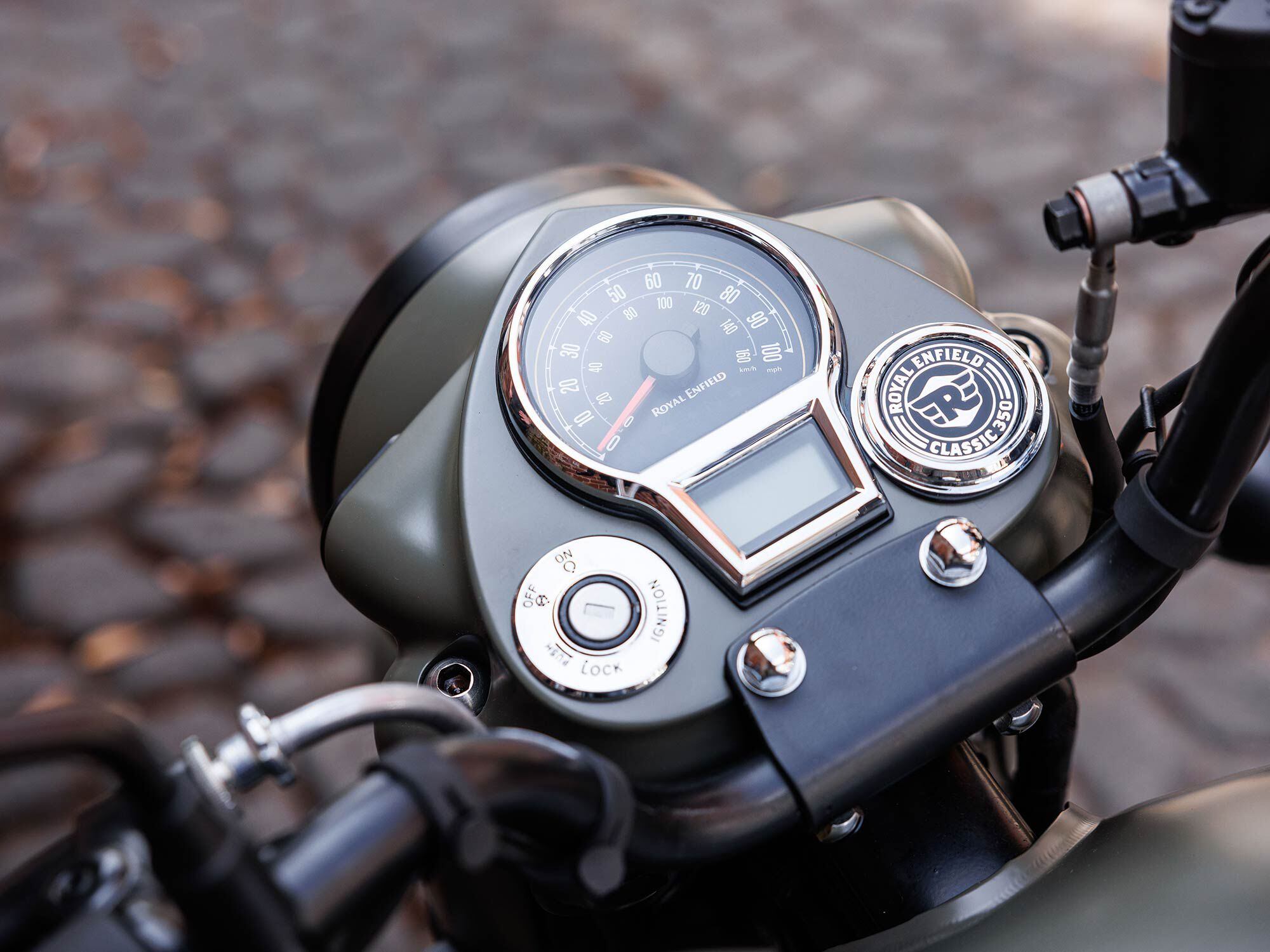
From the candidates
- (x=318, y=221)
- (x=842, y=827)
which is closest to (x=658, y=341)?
(x=842, y=827)

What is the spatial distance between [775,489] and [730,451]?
1.5 inches

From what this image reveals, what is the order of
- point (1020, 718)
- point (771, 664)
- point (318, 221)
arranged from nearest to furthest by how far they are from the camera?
point (771, 664) < point (1020, 718) < point (318, 221)

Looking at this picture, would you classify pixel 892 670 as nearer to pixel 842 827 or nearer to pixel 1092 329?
pixel 842 827

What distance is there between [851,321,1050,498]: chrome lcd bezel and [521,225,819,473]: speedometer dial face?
0.04m

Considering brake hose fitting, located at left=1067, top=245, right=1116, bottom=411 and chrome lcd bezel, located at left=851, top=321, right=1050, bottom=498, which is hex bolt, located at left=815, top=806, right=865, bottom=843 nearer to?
chrome lcd bezel, located at left=851, top=321, right=1050, bottom=498

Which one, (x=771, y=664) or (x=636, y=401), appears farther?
(x=636, y=401)

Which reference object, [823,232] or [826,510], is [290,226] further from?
[826,510]

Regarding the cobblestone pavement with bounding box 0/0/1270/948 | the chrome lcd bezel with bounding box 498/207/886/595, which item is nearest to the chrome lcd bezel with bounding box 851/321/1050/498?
the chrome lcd bezel with bounding box 498/207/886/595

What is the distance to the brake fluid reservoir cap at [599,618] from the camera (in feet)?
2.05

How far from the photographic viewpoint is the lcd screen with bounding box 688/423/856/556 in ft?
2.16

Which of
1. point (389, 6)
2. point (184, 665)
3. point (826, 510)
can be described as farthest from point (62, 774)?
point (389, 6)

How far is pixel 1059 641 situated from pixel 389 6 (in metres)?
2.27

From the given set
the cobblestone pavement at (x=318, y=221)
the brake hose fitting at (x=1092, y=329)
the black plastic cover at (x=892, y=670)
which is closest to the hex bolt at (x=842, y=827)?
the black plastic cover at (x=892, y=670)

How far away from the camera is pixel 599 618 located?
2.09 ft
